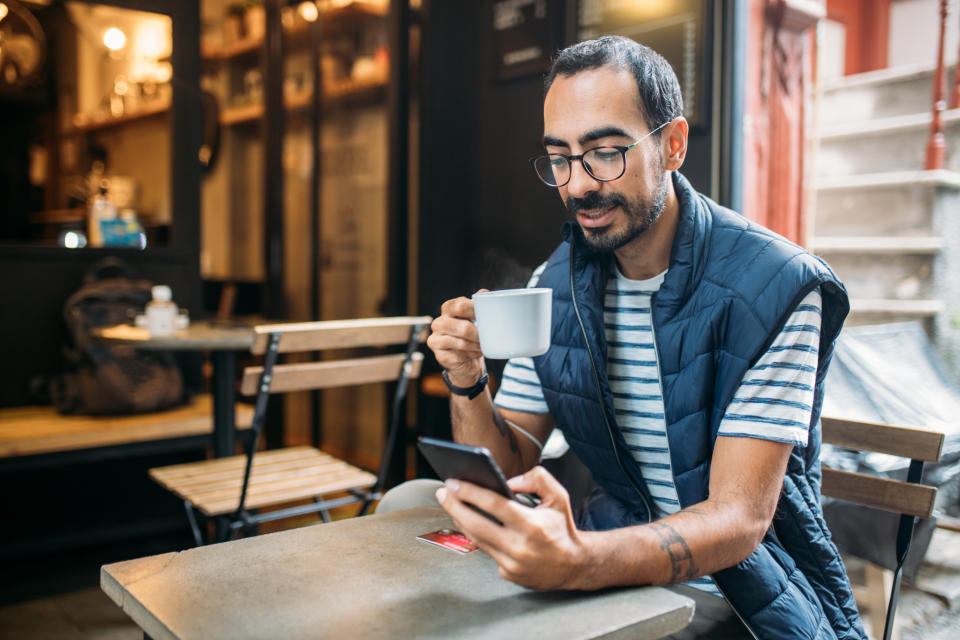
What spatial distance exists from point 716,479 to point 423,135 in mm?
3324

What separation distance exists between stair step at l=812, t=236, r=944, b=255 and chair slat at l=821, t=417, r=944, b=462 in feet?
8.27

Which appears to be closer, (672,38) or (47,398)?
(672,38)

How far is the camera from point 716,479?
47.9 inches

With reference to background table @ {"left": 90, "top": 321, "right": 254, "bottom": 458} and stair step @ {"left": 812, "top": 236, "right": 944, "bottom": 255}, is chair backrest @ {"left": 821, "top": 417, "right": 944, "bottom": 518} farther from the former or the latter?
stair step @ {"left": 812, "top": 236, "right": 944, "bottom": 255}

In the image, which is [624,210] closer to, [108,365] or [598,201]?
[598,201]

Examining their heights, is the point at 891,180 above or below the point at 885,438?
above

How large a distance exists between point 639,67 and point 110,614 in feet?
8.45

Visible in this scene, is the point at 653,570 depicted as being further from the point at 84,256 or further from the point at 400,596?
the point at 84,256

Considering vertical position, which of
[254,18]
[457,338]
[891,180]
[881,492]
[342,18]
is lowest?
[881,492]

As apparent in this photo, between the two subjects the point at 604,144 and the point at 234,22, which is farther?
the point at 234,22

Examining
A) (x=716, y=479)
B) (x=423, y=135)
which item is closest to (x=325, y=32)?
(x=423, y=135)

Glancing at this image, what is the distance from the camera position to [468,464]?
90 cm

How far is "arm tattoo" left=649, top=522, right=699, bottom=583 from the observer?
105 cm

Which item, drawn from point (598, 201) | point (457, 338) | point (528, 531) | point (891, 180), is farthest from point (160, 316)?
point (891, 180)
